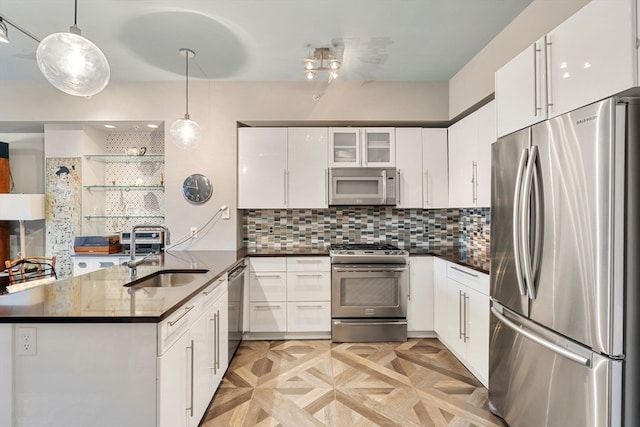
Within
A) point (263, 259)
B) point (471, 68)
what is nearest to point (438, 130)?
Result: point (471, 68)

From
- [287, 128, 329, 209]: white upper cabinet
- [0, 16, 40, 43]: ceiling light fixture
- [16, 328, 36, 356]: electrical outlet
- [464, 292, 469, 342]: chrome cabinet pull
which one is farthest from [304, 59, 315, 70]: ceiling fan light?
[16, 328, 36, 356]: electrical outlet

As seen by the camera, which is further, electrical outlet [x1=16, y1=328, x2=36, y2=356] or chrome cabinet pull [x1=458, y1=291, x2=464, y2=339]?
chrome cabinet pull [x1=458, y1=291, x2=464, y2=339]

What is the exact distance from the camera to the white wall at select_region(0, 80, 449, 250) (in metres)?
3.11

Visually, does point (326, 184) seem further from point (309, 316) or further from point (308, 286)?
point (309, 316)

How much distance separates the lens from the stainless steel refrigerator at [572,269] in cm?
115

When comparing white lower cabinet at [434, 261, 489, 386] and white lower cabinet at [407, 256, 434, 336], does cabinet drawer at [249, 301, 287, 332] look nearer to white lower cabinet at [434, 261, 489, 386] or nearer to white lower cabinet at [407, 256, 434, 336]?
white lower cabinet at [407, 256, 434, 336]

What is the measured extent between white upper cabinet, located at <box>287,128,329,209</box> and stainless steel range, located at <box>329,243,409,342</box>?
29.2 inches

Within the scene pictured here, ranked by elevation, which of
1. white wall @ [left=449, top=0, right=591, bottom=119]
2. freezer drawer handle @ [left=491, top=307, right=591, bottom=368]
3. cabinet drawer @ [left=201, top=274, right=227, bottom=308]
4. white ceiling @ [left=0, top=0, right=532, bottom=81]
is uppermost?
white ceiling @ [left=0, top=0, right=532, bottom=81]

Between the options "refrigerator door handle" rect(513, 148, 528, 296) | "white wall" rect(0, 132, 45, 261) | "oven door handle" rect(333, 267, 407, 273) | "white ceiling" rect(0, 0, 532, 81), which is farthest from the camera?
"white wall" rect(0, 132, 45, 261)

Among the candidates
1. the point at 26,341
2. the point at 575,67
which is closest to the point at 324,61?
the point at 575,67

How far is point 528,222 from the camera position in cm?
152

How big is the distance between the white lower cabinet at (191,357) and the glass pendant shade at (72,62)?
118 cm

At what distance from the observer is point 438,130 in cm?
323

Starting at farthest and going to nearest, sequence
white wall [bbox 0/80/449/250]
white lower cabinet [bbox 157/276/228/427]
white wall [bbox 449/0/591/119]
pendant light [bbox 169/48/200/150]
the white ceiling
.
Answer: white wall [bbox 0/80/449/250] < pendant light [bbox 169/48/200/150] < the white ceiling < white wall [bbox 449/0/591/119] < white lower cabinet [bbox 157/276/228/427]
